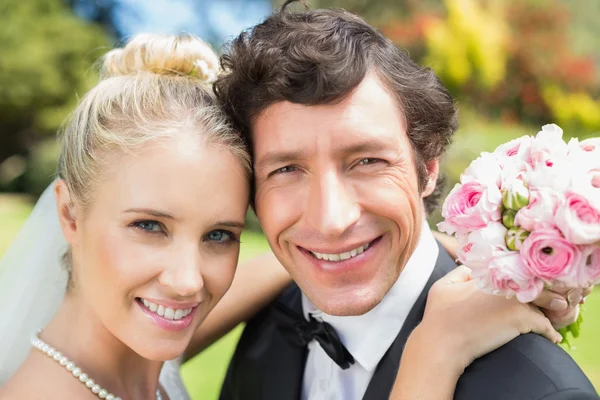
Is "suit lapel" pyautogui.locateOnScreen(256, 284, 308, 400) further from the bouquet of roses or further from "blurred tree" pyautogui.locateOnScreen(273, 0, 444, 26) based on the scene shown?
"blurred tree" pyautogui.locateOnScreen(273, 0, 444, 26)

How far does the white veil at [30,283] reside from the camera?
11.1ft

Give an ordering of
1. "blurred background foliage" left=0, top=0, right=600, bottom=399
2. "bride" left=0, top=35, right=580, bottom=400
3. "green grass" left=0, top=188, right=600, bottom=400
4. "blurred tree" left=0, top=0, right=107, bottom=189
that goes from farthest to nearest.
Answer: "blurred tree" left=0, top=0, right=107, bottom=189 → "blurred background foliage" left=0, top=0, right=600, bottom=399 → "green grass" left=0, top=188, right=600, bottom=400 → "bride" left=0, top=35, right=580, bottom=400

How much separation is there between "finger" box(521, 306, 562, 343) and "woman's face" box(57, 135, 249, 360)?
3.88ft

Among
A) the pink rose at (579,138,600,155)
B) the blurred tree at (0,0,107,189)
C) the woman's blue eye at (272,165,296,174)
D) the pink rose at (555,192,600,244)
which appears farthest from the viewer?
the blurred tree at (0,0,107,189)

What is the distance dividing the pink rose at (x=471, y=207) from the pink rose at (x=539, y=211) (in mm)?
96

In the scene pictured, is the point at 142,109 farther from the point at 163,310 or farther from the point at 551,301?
the point at 551,301

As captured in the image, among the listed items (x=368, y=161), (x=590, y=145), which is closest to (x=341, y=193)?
(x=368, y=161)

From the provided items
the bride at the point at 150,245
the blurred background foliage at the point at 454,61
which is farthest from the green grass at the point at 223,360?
the blurred background foliage at the point at 454,61

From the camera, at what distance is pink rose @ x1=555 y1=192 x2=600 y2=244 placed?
201 cm

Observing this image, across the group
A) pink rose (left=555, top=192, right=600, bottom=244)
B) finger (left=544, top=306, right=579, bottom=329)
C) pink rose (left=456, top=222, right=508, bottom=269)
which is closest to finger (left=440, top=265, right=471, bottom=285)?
finger (left=544, top=306, right=579, bottom=329)

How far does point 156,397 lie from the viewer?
3322 mm

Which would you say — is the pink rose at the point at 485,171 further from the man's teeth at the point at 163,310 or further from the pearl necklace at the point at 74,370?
the pearl necklace at the point at 74,370

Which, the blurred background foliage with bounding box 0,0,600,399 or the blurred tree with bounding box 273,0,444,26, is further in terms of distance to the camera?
the blurred tree with bounding box 273,0,444,26

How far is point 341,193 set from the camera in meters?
2.65
